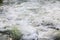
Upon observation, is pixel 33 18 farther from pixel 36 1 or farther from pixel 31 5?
pixel 36 1

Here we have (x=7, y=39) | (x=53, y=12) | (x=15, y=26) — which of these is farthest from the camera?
(x=53, y=12)

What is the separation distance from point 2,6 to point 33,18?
0.94 m

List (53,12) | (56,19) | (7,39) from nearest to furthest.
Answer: (7,39), (56,19), (53,12)

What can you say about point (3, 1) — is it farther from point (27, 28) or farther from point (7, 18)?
point (27, 28)

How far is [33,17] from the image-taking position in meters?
2.96

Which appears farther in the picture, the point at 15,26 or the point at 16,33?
the point at 15,26

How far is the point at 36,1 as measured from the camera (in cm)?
388

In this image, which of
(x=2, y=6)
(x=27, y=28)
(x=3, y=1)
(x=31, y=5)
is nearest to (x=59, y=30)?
(x=27, y=28)

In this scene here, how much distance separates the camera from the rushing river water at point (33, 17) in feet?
7.91

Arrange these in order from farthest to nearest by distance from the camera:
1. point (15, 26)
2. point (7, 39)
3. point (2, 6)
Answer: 1. point (2, 6)
2. point (15, 26)
3. point (7, 39)

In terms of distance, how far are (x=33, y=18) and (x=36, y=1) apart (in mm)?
1047

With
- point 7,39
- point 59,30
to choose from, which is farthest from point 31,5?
point 7,39

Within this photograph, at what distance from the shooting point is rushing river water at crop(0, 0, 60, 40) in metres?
2.41

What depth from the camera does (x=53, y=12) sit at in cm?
314
